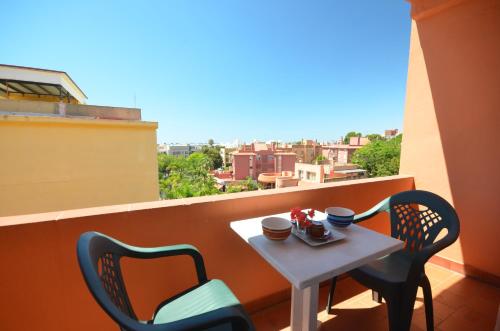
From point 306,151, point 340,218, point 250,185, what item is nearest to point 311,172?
point 250,185

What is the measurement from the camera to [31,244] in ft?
3.14

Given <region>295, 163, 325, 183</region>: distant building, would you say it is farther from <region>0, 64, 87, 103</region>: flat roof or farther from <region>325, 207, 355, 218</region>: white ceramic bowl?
<region>0, 64, 87, 103</region>: flat roof

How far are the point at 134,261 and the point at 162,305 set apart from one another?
13.0 inches

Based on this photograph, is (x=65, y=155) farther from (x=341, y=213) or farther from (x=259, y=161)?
(x=259, y=161)

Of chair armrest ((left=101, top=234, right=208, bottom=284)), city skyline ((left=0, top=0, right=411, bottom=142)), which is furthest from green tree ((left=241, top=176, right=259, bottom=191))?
chair armrest ((left=101, top=234, right=208, bottom=284))

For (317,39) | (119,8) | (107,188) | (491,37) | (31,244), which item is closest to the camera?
(31,244)

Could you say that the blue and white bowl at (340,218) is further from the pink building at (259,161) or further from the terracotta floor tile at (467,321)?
the pink building at (259,161)

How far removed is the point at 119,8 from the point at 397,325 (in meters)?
6.22

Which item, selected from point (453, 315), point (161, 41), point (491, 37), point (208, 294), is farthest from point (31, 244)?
point (161, 41)

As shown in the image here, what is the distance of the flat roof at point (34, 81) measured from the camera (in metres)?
6.76

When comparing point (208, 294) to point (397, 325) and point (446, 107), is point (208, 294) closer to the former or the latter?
point (397, 325)

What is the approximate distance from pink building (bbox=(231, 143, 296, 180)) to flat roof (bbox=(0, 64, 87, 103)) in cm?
1500

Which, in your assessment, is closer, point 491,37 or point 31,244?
point 31,244

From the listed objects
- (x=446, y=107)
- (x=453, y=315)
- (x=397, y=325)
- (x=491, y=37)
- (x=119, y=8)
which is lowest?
(x=453, y=315)
